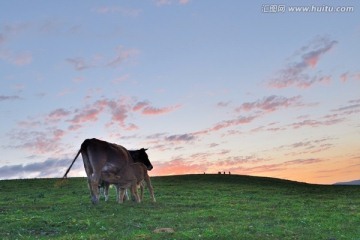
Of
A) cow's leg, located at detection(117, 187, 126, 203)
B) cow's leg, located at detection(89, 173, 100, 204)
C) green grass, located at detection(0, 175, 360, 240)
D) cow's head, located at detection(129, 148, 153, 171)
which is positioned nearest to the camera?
green grass, located at detection(0, 175, 360, 240)

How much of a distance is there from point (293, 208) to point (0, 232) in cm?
1672

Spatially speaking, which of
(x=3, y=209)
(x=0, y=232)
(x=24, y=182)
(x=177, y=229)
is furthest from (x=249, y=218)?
(x=24, y=182)

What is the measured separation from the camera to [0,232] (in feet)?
66.3

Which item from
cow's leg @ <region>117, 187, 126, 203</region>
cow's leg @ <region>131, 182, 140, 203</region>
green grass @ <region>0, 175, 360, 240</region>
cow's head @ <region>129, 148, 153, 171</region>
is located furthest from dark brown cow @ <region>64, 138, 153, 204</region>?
cow's head @ <region>129, 148, 153, 171</region>

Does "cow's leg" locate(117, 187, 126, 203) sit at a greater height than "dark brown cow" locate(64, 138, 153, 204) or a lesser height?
lesser

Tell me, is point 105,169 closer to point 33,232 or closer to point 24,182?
point 33,232

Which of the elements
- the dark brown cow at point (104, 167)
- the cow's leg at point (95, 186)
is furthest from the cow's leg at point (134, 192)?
the cow's leg at point (95, 186)

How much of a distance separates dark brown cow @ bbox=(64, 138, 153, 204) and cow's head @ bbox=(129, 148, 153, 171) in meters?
3.54

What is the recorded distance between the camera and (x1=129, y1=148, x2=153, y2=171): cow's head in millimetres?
33969

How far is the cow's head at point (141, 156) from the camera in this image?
34.0 metres

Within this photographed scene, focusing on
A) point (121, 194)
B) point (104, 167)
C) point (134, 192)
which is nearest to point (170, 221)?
point (134, 192)

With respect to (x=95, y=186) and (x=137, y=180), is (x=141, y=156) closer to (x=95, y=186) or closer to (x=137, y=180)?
(x=137, y=180)

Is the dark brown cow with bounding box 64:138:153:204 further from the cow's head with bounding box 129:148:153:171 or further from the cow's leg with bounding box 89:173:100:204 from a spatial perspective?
the cow's head with bounding box 129:148:153:171

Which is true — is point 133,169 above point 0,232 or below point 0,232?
above
